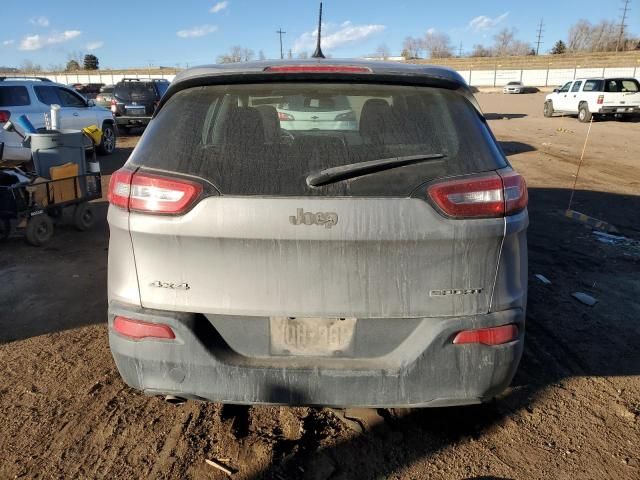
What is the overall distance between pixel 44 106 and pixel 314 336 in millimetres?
11803

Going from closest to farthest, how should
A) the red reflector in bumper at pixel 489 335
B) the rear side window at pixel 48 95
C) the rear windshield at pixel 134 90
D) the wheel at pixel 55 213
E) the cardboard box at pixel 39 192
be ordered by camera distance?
the red reflector in bumper at pixel 489 335 < the cardboard box at pixel 39 192 < the wheel at pixel 55 213 < the rear side window at pixel 48 95 < the rear windshield at pixel 134 90

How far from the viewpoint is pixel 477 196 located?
2.05 m

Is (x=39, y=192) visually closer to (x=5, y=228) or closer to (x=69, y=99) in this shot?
(x=5, y=228)

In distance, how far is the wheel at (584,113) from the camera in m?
22.7

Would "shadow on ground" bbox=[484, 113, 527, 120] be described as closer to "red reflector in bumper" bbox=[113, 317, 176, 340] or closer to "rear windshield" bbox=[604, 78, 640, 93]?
"rear windshield" bbox=[604, 78, 640, 93]

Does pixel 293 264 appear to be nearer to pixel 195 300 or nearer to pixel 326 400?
pixel 195 300

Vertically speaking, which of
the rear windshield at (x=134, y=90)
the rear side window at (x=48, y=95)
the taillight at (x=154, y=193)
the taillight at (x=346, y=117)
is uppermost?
the taillight at (x=346, y=117)

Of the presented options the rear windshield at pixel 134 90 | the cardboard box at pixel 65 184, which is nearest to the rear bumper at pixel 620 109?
the rear windshield at pixel 134 90

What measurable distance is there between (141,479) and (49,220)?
15.2 ft

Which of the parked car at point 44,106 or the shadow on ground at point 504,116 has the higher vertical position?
the parked car at point 44,106

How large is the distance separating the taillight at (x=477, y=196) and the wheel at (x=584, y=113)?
23705mm

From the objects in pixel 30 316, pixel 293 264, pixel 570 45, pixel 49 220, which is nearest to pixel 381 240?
pixel 293 264

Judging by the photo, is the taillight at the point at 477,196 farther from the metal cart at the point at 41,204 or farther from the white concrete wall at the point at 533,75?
the white concrete wall at the point at 533,75

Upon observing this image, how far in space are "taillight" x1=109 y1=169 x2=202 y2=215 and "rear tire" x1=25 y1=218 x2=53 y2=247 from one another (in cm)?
437
